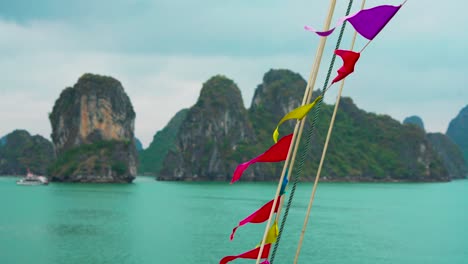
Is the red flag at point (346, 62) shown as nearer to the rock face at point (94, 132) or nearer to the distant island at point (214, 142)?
the distant island at point (214, 142)

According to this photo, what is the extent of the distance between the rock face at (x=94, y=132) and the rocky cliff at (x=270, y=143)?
1972 centimetres

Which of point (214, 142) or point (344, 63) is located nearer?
point (344, 63)

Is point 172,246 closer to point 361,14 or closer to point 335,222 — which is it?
point 335,222

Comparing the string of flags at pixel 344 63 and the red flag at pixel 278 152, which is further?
the red flag at pixel 278 152

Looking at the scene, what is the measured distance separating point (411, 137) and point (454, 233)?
148 meters

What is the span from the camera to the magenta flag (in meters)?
3.62

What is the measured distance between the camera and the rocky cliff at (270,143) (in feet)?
491

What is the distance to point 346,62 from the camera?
12.6ft

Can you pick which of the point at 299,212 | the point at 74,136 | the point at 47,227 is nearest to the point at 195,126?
the point at 74,136

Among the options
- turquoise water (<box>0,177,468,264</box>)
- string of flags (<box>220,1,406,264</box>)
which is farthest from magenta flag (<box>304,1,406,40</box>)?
turquoise water (<box>0,177,468,264</box>)

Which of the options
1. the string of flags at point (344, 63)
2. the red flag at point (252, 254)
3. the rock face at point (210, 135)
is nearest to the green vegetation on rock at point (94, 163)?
the rock face at point (210, 135)

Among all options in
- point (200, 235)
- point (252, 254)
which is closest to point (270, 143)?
point (200, 235)

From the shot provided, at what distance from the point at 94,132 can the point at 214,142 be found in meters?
32.8

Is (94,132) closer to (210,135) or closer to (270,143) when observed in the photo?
(210,135)
